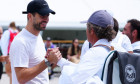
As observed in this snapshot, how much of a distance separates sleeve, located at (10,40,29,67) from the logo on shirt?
3.32 feet

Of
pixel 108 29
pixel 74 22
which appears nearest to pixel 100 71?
pixel 108 29

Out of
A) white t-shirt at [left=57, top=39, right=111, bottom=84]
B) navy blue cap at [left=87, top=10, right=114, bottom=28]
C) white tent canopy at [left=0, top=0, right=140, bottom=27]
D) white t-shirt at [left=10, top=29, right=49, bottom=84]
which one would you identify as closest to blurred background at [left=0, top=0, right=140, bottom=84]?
white tent canopy at [left=0, top=0, right=140, bottom=27]

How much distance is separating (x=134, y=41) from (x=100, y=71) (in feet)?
6.62

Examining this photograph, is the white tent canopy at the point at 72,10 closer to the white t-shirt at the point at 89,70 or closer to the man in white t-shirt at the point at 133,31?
the man in white t-shirt at the point at 133,31

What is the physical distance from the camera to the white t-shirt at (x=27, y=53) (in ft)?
9.20

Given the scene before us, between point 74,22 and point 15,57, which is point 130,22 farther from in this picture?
point 74,22

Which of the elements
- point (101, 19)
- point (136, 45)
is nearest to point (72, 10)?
point (136, 45)

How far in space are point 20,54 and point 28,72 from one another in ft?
0.62

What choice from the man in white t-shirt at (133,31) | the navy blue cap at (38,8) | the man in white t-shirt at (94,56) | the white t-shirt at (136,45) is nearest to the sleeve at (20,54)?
the navy blue cap at (38,8)

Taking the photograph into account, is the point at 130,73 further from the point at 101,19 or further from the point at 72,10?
the point at 72,10

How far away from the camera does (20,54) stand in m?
2.80

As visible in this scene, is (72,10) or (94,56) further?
(72,10)

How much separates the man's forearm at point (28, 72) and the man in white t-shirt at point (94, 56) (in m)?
0.48

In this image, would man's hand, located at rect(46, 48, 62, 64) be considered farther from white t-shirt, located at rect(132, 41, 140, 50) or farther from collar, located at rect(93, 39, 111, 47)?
white t-shirt, located at rect(132, 41, 140, 50)
